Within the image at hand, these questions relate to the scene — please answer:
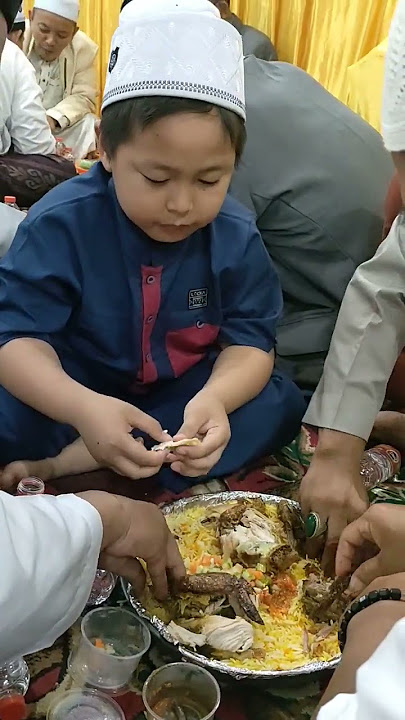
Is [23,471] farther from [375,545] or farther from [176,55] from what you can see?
[176,55]

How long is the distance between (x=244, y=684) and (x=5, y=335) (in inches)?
24.4

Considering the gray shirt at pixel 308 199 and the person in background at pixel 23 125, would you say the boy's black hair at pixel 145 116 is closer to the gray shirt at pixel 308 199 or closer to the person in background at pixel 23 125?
the gray shirt at pixel 308 199

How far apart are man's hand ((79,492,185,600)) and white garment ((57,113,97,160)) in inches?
124

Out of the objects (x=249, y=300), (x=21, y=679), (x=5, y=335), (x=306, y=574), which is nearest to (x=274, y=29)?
(x=249, y=300)

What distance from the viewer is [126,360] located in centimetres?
132

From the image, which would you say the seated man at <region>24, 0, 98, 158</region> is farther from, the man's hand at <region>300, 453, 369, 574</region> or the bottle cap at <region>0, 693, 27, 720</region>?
the bottle cap at <region>0, 693, 27, 720</region>

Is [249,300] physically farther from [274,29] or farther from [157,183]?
[274,29]

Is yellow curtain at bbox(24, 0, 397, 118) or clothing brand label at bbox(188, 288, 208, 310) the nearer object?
clothing brand label at bbox(188, 288, 208, 310)

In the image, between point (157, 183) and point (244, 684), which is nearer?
point (244, 684)

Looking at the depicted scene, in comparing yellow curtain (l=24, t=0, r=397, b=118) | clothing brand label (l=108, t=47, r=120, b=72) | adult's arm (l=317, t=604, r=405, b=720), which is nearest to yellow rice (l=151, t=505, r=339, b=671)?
adult's arm (l=317, t=604, r=405, b=720)

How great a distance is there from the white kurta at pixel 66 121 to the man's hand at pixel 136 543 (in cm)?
313

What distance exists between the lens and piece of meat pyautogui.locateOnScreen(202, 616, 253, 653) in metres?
0.93

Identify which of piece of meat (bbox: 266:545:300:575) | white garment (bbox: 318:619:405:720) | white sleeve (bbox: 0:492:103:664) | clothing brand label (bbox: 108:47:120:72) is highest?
clothing brand label (bbox: 108:47:120:72)

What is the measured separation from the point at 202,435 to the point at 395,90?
54 centimetres
